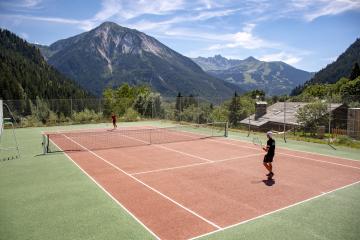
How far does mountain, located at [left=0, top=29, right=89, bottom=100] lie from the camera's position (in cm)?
9519

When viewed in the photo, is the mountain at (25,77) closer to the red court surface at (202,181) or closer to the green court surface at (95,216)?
the red court surface at (202,181)

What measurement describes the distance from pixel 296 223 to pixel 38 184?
8.30 m

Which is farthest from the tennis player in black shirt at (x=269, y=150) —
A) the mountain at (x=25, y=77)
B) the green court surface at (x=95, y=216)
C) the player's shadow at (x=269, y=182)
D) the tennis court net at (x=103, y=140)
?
the mountain at (x=25, y=77)

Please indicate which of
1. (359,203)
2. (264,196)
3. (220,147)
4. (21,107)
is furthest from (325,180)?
(21,107)

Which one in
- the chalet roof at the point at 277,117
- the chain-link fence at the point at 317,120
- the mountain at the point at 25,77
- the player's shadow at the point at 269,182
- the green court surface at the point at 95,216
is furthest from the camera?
the mountain at the point at 25,77

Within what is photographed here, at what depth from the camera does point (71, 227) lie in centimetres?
730

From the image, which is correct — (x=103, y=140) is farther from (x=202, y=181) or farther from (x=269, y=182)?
(x=269, y=182)

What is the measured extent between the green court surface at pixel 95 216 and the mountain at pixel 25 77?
92.3 meters

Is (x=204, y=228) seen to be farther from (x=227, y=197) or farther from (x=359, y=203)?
(x=359, y=203)

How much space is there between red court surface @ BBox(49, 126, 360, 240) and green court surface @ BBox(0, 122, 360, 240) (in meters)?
0.40

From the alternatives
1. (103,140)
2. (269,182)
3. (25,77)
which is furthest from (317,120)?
(25,77)

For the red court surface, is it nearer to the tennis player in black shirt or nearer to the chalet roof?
the tennis player in black shirt

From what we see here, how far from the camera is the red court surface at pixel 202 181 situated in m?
8.01

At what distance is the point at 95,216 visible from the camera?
7.99m
